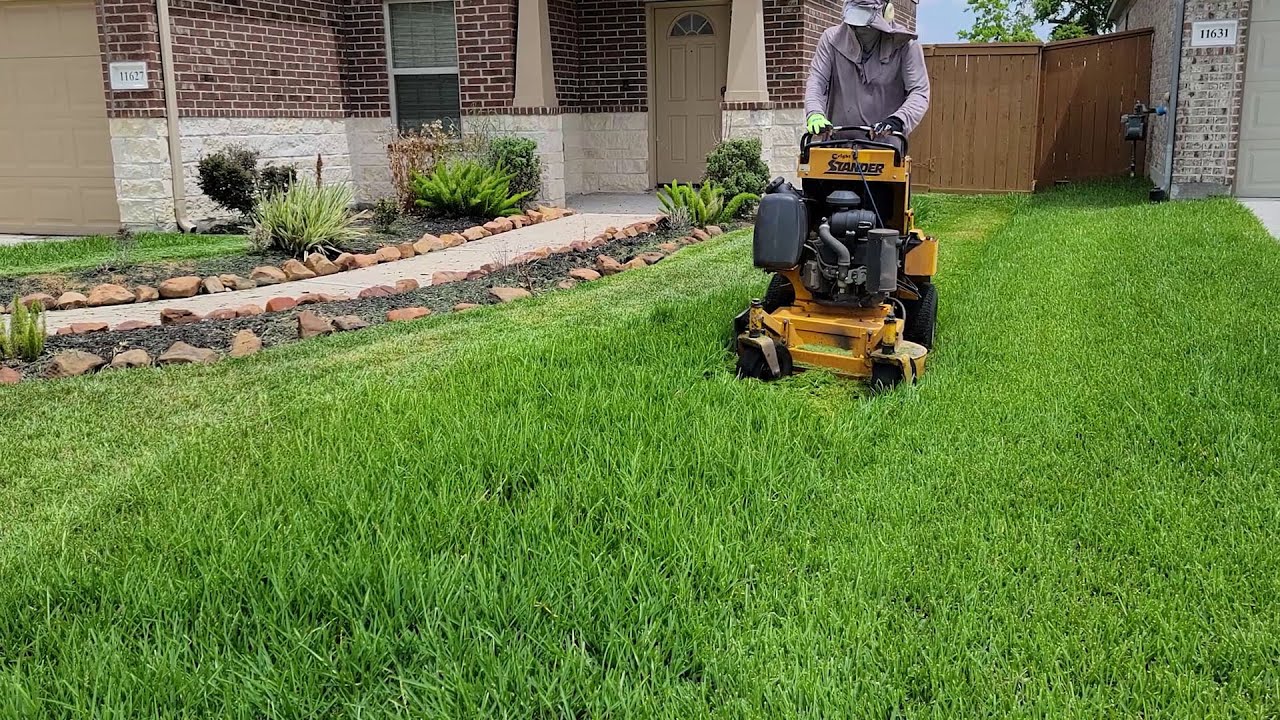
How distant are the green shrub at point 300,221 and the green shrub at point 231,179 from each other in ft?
5.58

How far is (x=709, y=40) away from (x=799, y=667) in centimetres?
1316

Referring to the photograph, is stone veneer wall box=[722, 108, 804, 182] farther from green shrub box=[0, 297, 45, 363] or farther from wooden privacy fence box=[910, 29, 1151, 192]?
green shrub box=[0, 297, 45, 363]

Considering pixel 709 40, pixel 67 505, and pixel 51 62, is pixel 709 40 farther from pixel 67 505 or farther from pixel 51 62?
pixel 67 505

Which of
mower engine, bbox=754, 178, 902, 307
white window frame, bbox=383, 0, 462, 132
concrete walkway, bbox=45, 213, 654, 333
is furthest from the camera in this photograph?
white window frame, bbox=383, 0, 462, 132

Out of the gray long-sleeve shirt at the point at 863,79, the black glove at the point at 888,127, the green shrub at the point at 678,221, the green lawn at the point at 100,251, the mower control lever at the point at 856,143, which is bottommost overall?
the green lawn at the point at 100,251

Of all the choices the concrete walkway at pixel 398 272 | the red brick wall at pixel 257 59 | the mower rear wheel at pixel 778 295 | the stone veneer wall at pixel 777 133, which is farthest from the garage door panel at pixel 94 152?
the mower rear wheel at pixel 778 295

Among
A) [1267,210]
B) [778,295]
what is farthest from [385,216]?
[1267,210]

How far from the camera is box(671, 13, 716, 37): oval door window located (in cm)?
1473

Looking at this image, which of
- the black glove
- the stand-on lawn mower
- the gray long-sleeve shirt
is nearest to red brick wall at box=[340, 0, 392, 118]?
the gray long-sleeve shirt

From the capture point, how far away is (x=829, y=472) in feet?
12.8

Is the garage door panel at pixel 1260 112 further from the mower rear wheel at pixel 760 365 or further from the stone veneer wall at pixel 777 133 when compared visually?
the mower rear wheel at pixel 760 365

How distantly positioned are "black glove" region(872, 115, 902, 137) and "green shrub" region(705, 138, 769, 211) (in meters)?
6.98

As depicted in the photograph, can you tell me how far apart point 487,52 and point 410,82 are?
155 cm

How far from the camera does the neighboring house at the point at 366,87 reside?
12.0m
